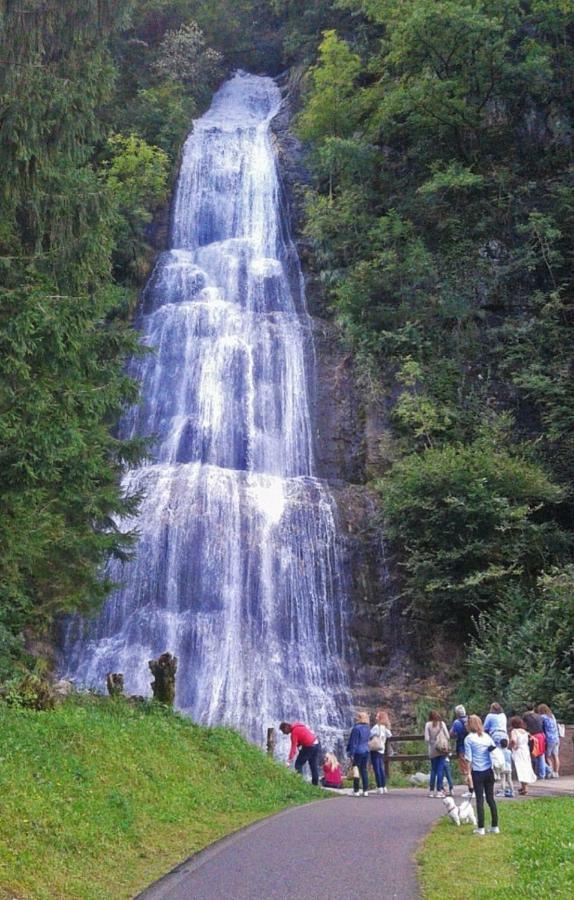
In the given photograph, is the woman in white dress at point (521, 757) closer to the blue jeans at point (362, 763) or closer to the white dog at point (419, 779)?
the blue jeans at point (362, 763)

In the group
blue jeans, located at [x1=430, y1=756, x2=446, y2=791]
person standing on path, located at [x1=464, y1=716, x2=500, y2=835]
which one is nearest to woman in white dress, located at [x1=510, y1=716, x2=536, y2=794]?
blue jeans, located at [x1=430, y1=756, x2=446, y2=791]

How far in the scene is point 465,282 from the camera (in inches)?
1118

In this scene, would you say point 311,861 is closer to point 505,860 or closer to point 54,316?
point 505,860

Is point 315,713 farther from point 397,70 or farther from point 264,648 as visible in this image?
point 397,70

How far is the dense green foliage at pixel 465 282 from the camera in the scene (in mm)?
21438

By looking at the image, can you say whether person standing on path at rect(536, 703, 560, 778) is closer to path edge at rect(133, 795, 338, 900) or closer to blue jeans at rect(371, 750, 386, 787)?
blue jeans at rect(371, 750, 386, 787)

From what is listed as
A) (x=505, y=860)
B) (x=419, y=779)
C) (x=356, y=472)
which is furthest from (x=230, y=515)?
(x=505, y=860)

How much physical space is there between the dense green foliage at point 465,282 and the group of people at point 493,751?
3481mm

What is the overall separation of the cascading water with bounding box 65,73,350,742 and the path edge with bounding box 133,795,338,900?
30.5ft

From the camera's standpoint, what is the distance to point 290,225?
3562cm

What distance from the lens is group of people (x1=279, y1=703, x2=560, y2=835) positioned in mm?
8578

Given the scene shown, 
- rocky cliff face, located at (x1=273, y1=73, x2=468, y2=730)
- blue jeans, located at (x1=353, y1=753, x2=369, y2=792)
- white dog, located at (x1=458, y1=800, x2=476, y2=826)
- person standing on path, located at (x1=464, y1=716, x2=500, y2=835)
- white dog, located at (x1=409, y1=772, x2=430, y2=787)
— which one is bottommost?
white dog, located at (x1=409, y1=772, x2=430, y2=787)

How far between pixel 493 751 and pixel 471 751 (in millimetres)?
274

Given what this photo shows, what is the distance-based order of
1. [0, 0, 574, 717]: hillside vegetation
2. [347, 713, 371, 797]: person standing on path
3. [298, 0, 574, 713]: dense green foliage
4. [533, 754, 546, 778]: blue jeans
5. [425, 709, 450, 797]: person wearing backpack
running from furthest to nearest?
1. [298, 0, 574, 713]: dense green foliage
2. [533, 754, 546, 778]: blue jeans
3. [347, 713, 371, 797]: person standing on path
4. [425, 709, 450, 797]: person wearing backpack
5. [0, 0, 574, 717]: hillside vegetation
